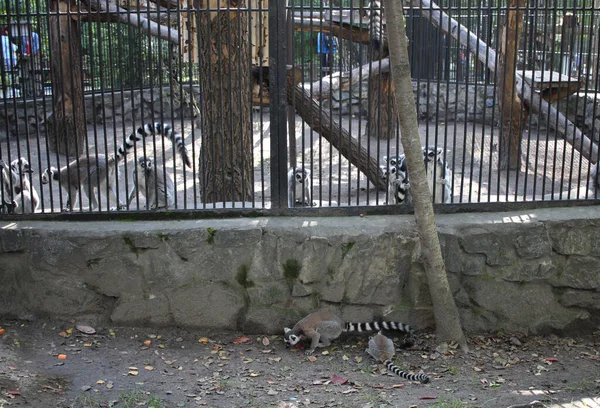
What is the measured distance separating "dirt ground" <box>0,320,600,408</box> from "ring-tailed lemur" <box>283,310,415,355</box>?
105 mm

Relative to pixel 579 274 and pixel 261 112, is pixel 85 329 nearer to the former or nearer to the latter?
pixel 261 112

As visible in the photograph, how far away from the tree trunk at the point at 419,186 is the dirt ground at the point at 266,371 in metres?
0.23

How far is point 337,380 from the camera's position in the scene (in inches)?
194

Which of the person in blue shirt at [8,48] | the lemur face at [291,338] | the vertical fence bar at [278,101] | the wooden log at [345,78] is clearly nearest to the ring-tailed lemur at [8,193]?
the person in blue shirt at [8,48]

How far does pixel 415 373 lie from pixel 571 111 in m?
11.1

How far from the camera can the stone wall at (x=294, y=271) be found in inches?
214

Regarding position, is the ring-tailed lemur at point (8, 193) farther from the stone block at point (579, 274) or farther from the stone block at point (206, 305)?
the stone block at point (579, 274)

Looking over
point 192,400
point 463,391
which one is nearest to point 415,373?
point 463,391

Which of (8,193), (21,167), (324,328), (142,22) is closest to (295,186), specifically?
(142,22)

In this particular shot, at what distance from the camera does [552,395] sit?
464cm

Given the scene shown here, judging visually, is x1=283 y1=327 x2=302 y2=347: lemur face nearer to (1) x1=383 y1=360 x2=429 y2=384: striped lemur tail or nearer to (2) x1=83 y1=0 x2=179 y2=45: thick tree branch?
(1) x1=383 y1=360 x2=429 y2=384: striped lemur tail

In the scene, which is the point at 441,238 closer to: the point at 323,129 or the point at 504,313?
the point at 504,313

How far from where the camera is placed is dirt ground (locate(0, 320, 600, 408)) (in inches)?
179

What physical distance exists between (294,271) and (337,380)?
0.95 metres
